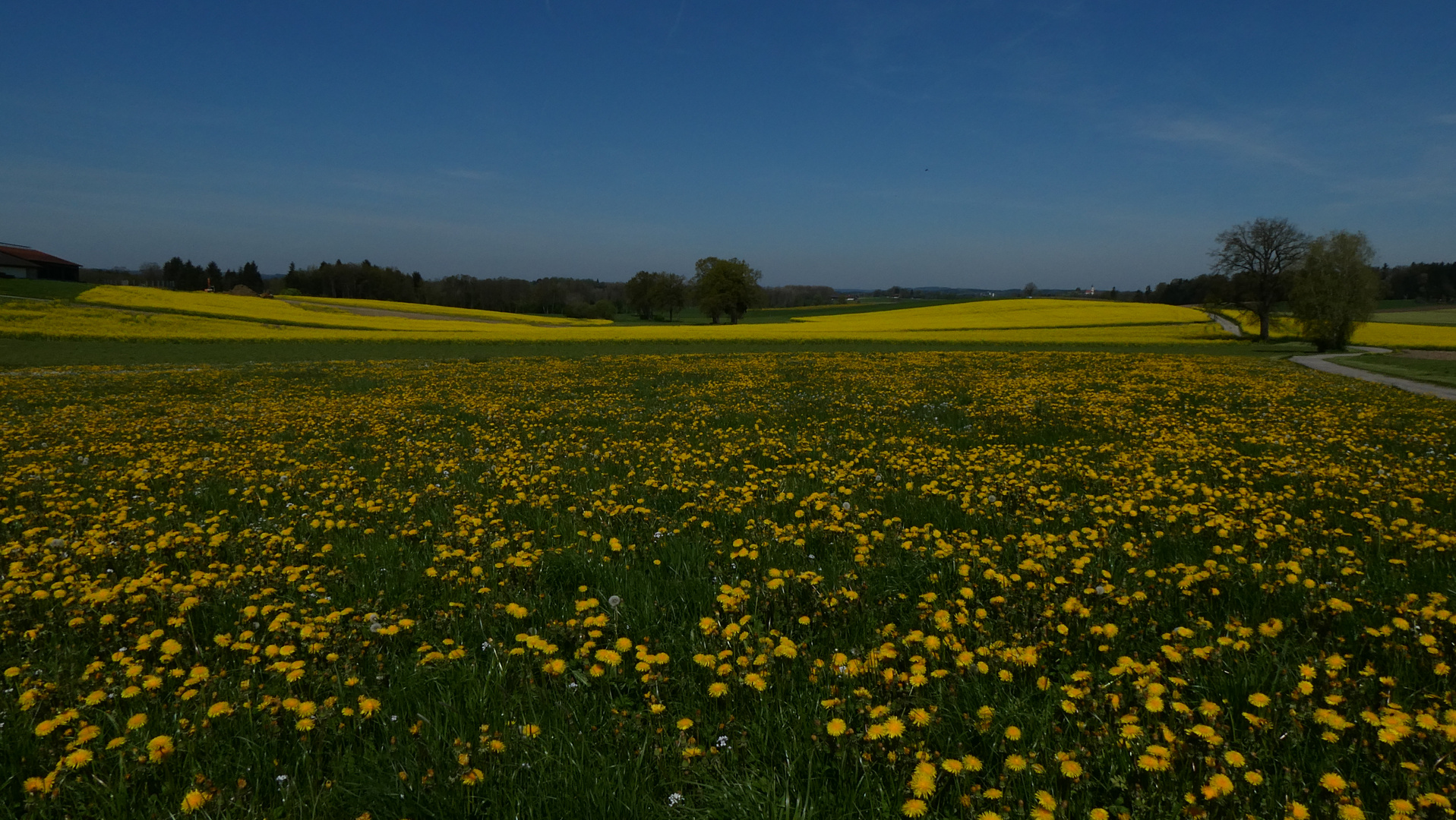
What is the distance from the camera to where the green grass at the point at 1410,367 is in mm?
20781

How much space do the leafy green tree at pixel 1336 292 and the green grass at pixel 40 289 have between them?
95573mm

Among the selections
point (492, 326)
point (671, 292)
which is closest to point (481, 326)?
point (492, 326)

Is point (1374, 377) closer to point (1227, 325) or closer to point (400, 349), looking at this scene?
point (400, 349)

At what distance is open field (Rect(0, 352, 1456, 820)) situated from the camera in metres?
2.32

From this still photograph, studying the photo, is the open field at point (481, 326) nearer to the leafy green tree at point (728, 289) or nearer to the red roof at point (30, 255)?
the leafy green tree at point (728, 289)

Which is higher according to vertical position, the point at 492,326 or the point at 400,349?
the point at 492,326

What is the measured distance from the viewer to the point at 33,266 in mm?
86312

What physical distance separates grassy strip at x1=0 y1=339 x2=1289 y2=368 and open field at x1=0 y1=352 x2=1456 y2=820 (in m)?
26.8

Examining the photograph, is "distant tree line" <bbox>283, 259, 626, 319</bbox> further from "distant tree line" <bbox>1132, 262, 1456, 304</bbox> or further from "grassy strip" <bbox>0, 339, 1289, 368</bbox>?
"distant tree line" <bbox>1132, 262, 1456, 304</bbox>

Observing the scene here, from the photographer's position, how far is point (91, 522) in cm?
560

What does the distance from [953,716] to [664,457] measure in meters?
5.57

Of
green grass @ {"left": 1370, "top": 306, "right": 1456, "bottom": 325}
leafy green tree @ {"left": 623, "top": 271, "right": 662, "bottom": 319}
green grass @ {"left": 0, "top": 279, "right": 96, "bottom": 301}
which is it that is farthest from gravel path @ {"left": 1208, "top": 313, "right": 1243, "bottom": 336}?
green grass @ {"left": 0, "top": 279, "right": 96, "bottom": 301}

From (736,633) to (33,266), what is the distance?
130 metres

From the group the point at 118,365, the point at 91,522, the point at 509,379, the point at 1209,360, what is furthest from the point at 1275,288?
the point at 118,365
